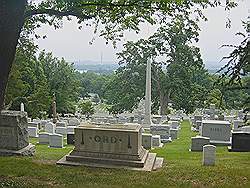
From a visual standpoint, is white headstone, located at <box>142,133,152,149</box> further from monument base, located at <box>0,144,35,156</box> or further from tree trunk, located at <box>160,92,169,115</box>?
tree trunk, located at <box>160,92,169,115</box>

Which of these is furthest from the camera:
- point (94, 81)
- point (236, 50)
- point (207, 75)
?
point (94, 81)

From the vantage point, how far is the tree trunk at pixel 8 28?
6.16m

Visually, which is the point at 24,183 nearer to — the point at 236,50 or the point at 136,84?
the point at 236,50

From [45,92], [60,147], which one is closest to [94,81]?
[45,92]

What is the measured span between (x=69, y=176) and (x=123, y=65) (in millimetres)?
32953

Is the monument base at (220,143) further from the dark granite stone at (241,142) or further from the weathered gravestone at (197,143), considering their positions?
the dark granite stone at (241,142)

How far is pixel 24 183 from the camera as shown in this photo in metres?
7.61

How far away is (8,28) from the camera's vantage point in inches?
247

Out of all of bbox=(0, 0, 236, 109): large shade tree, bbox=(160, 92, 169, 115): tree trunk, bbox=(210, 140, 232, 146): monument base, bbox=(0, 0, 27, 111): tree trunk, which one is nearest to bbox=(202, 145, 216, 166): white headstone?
bbox=(0, 0, 236, 109): large shade tree

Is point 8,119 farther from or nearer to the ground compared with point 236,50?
nearer to the ground

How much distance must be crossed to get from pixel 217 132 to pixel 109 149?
9.00m

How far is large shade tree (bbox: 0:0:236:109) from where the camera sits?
626cm

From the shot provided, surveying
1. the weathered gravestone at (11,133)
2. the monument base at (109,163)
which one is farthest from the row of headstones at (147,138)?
the monument base at (109,163)

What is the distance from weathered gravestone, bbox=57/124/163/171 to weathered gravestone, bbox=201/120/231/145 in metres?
8.02
